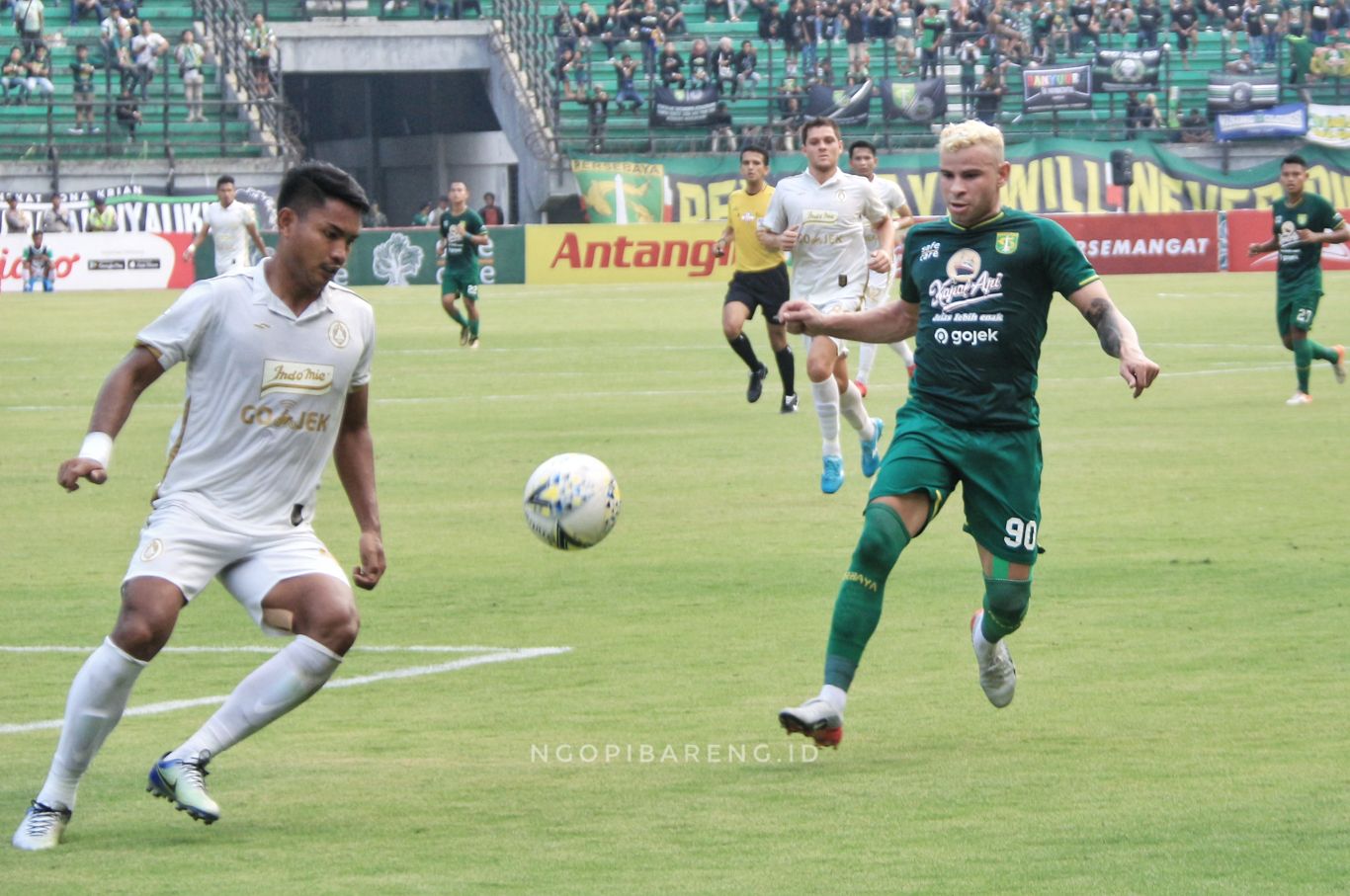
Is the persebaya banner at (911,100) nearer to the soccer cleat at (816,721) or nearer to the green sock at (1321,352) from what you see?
the green sock at (1321,352)

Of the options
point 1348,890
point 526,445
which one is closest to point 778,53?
point 526,445

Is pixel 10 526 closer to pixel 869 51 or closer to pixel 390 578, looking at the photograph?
pixel 390 578

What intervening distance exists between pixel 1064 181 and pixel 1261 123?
548 cm

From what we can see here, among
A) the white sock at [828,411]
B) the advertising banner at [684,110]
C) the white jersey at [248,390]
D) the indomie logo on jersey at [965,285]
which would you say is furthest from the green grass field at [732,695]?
the advertising banner at [684,110]

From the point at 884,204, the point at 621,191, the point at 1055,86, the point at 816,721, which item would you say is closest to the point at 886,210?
the point at 884,204

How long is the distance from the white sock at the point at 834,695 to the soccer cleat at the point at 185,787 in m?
1.89

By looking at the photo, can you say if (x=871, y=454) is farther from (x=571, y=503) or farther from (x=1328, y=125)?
(x=1328, y=125)

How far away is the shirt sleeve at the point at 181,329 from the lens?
6.21 meters

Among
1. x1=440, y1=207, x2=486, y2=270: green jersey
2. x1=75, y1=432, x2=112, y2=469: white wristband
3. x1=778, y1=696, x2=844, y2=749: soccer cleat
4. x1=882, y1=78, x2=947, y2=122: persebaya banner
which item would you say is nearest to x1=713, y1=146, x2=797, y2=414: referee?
x1=440, y1=207, x2=486, y2=270: green jersey

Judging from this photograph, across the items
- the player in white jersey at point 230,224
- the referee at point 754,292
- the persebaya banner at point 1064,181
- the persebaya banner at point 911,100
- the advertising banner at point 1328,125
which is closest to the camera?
the referee at point 754,292

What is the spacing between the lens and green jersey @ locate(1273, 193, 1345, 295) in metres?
20.0

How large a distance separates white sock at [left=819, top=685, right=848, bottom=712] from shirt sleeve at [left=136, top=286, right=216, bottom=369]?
221 cm

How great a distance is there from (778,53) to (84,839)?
2034 inches

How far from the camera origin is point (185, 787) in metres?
6.08
